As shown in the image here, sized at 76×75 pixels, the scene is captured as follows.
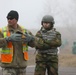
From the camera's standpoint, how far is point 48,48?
28.1 ft

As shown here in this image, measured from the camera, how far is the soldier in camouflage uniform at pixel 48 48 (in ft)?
28.0

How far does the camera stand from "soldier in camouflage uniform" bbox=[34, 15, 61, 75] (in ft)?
28.0

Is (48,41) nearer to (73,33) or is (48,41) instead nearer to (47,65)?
(47,65)

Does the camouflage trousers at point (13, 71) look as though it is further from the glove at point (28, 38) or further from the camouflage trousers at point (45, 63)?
the camouflage trousers at point (45, 63)

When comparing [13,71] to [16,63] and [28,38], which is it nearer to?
[16,63]

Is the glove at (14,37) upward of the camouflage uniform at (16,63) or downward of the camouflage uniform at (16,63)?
upward

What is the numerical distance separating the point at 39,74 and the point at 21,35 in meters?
2.07

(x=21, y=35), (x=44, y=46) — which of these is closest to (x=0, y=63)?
(x=21, y=35)

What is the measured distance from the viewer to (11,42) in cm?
688

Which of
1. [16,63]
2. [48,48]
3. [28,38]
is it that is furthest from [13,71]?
[48,48]

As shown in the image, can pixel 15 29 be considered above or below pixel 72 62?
above

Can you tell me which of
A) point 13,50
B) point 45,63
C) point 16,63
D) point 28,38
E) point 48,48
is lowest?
point 45,63

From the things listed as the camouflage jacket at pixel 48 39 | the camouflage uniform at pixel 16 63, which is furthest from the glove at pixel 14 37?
the camouflage jacket at pixel 48 39

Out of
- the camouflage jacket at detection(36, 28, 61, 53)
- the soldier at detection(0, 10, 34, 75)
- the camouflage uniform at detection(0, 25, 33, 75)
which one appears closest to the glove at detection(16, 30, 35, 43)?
the soldier at detection(0, 10, 34, 75)
